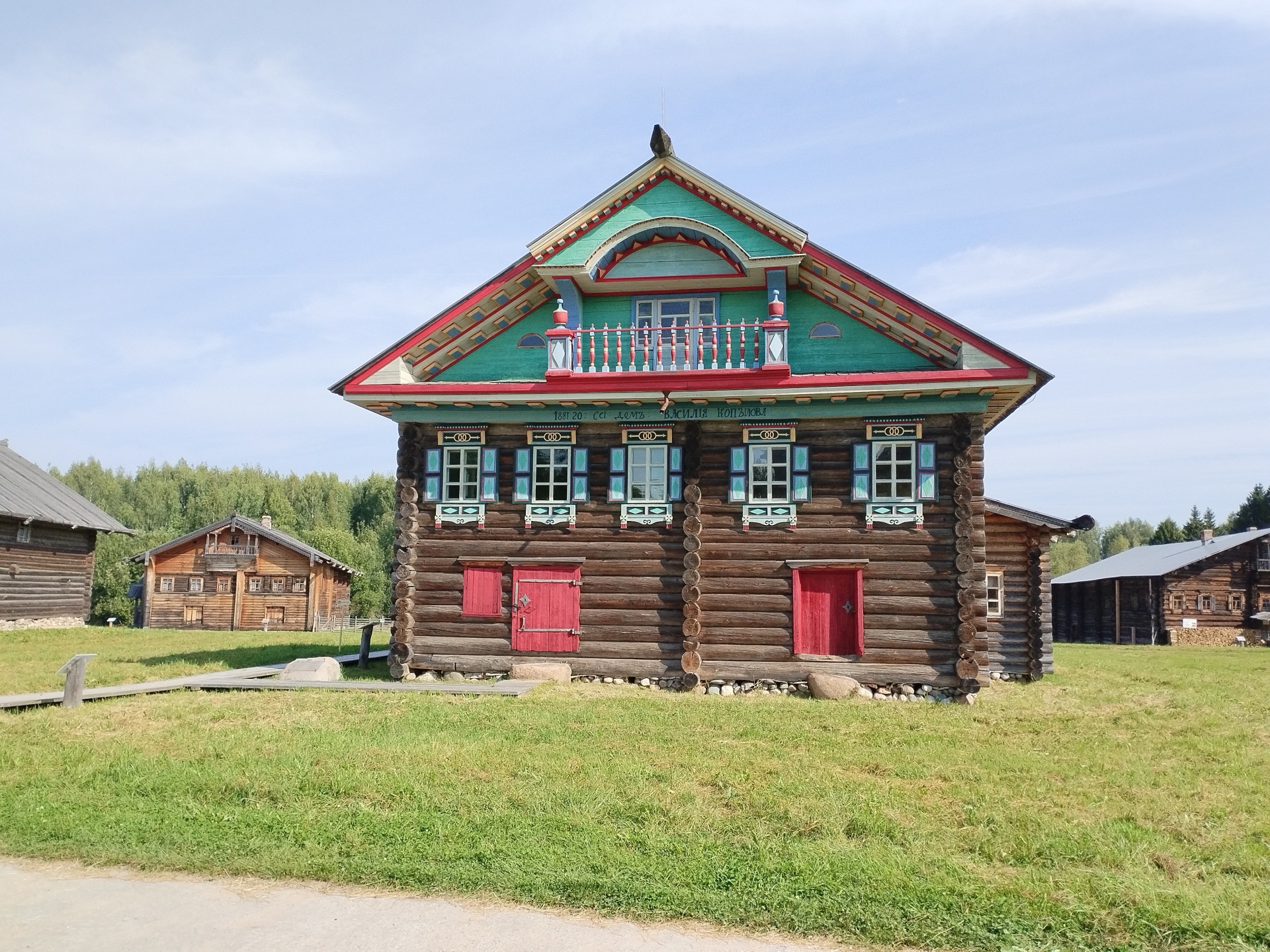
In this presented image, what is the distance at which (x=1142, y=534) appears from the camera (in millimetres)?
140875

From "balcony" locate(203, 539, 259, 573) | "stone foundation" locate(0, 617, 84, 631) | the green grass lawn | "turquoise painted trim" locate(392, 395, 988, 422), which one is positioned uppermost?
"turquoise painted trim" locate(392, 395, 988, 422)

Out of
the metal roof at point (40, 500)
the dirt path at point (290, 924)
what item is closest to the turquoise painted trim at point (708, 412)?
the dirt path at point (290, 924)

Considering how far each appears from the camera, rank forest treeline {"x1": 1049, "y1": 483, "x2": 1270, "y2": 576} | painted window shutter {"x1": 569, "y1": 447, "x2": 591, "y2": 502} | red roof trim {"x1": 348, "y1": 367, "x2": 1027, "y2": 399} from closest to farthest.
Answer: red roof trim {"x1": 348, "y1": 367, "x2": 1027, "y2": 399} → painted window shutter {"x1": 569, "y1": 447, "x2": 591, "y2": 502} → forest treeline {"x1": 1049, "y1": 483, "x2": 1270, "y2": 576}

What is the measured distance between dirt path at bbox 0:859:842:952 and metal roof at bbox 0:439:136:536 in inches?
1342

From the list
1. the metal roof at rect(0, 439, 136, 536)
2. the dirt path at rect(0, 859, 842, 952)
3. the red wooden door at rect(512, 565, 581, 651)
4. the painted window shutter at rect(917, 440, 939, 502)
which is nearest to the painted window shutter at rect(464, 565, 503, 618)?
the red wooden door at rect(512, 565, 581, 651)

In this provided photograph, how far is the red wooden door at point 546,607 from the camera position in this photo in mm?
18875

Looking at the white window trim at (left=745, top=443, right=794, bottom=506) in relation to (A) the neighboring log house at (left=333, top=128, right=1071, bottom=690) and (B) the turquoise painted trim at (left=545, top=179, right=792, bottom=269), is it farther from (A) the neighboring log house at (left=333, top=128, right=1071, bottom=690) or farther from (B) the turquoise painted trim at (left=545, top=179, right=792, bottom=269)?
(B) the turquoise painted trim at (left=545, top=179, right=792, bottom=269)

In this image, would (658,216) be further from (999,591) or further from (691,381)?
(999,591)

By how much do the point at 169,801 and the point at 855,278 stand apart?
14.6 metres

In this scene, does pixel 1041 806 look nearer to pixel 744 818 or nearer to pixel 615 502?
pixel 744 818

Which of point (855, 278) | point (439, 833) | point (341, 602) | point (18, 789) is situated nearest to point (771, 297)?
point (855, 278)

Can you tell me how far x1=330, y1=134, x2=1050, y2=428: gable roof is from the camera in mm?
18031

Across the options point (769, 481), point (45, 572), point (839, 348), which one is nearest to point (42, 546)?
point (45, 572)

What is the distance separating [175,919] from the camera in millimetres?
6121
